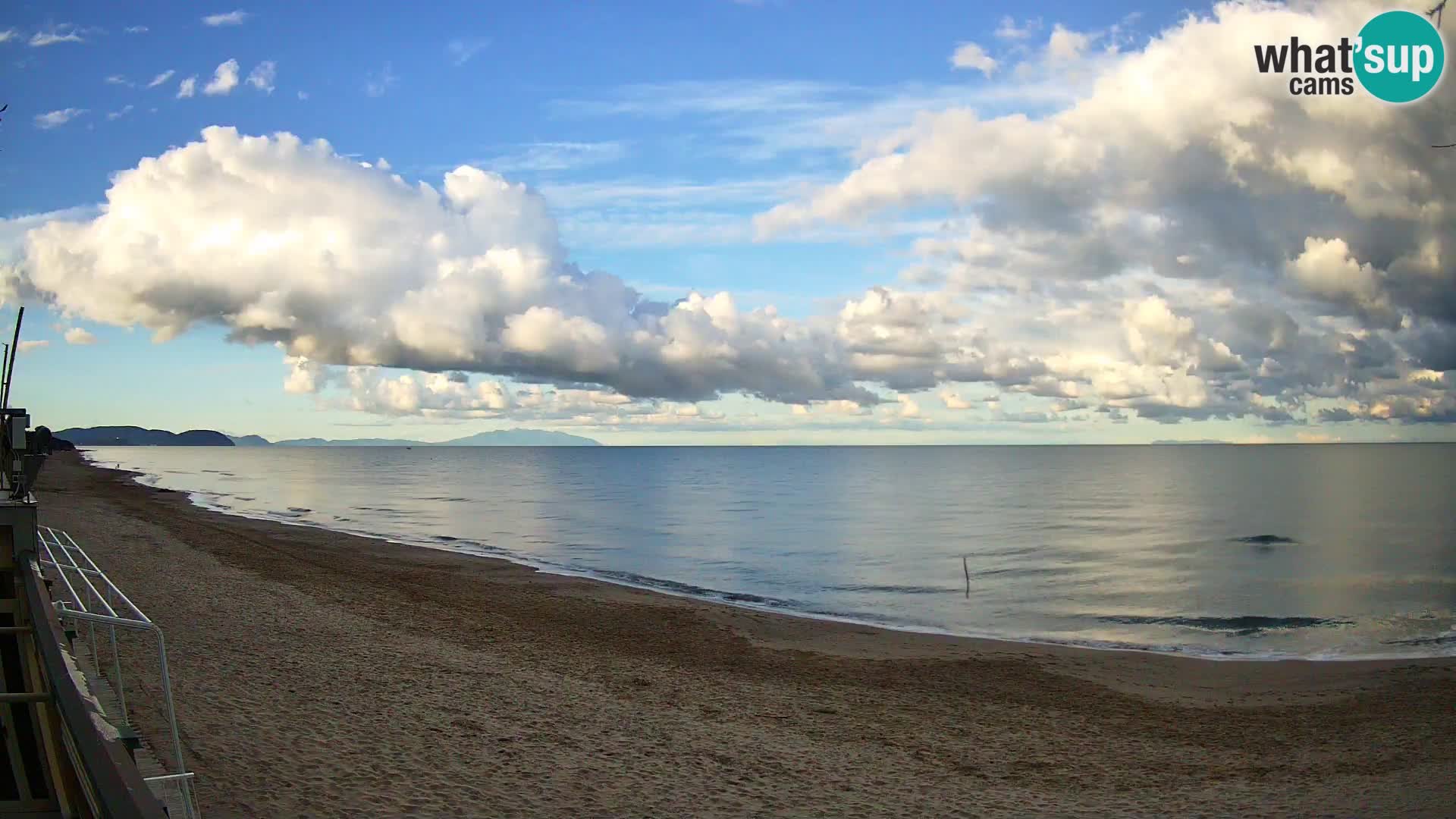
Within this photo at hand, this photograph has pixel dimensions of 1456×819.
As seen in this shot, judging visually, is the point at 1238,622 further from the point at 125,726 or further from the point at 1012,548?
the point at 125,726

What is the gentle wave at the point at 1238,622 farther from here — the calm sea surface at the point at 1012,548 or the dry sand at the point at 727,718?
the dry sand at the point at 727,718

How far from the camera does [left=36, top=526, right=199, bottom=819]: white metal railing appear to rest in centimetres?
700

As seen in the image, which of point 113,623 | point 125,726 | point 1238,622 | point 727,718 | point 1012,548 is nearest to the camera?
point 113,623

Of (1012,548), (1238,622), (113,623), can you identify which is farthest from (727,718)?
(1012,548)

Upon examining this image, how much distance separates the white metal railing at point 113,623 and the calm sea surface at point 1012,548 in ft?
54.8

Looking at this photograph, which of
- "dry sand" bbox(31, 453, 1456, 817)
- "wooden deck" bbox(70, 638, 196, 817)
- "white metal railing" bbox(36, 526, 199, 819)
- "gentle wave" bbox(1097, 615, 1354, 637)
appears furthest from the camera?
"gentle wave" bbox(1097, 615, 1354, 637)

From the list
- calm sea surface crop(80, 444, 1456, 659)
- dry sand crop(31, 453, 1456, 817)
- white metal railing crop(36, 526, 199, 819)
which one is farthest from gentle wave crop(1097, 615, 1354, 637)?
white metal railing crop(36, 526, 199, 819)

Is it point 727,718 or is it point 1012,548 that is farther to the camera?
point 1012,548

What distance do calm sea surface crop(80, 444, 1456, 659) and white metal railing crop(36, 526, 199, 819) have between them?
16.7 meters

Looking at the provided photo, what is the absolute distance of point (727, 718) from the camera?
1394 centimetres

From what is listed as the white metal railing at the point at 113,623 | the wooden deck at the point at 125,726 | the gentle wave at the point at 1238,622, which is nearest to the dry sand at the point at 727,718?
the wooden deck at the point at 125,726

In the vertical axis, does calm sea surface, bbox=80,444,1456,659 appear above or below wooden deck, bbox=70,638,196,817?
below

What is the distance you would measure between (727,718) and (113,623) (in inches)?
333

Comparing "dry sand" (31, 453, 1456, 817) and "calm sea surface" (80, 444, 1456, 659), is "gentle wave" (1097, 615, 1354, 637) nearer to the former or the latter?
"calm sea surface" (80, 444, 1456, 659)
